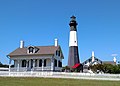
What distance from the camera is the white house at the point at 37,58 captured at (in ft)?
153

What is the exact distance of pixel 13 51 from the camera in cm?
5081

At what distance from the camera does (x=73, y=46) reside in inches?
1970

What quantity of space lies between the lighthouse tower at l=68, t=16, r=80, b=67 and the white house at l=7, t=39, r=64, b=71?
247cm

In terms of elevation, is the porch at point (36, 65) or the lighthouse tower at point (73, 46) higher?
the lighthouse tower at point (73, 46)

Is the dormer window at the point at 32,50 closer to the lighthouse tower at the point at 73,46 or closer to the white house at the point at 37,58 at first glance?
the white house at the point at 37,58

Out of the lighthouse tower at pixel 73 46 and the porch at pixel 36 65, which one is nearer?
the porch at pixel 36 65

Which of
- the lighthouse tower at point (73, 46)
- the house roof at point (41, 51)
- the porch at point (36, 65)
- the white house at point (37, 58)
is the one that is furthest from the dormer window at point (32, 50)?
the lighthouse tower at point (73, 46)

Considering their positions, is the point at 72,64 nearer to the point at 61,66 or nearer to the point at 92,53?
the point at 61,66

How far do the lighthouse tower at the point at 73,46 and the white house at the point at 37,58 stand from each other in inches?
97.4

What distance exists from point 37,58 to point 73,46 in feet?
26.2

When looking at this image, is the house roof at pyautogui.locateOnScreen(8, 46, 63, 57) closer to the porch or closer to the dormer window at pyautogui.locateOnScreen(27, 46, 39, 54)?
the dormer window at pyautogui.locateOnScreen(27, 46, 39, 54)

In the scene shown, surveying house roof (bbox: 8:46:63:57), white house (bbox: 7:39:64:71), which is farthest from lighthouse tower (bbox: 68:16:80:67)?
house roof (bbox: 8:46:63:57)

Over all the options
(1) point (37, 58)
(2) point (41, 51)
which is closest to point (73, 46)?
(2) point (41, 51)

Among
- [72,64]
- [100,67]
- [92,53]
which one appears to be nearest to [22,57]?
[72,64]
